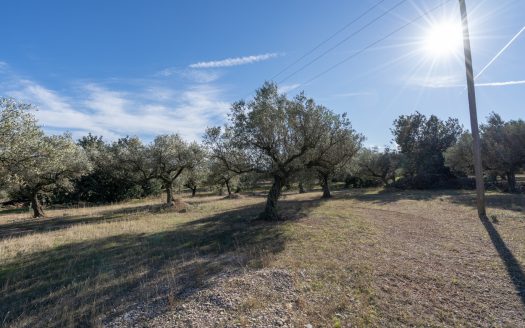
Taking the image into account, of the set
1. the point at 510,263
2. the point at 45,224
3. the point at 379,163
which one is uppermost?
the point at 379,163

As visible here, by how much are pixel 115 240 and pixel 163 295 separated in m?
9.14

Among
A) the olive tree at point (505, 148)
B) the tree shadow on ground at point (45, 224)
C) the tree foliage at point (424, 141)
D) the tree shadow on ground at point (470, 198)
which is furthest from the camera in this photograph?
the tree foliage at point (424, 141)

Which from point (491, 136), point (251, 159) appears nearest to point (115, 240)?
point (251, 159)

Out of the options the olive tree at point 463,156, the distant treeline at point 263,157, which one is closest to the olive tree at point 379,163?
the distant treeline at point 263,157

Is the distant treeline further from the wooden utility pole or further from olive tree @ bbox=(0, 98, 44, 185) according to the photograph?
the wooden utility pole

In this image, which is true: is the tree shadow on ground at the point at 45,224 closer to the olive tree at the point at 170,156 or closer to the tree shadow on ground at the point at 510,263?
the olive tree at the point at 170,156

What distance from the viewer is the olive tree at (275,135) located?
52.1ft

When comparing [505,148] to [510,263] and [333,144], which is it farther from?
[510,263]

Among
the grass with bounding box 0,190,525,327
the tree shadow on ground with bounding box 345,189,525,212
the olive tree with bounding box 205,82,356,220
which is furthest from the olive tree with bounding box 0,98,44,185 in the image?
the tree shadow on ground with bounding box 345,189,525,212

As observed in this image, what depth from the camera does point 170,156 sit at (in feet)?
98.3

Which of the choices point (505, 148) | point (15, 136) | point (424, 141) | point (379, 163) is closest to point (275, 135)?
point (15, 136)

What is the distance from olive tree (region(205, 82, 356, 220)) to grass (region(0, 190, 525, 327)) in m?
3.97

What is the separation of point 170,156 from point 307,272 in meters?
25.2

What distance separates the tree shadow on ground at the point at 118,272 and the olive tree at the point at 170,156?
16082mm
